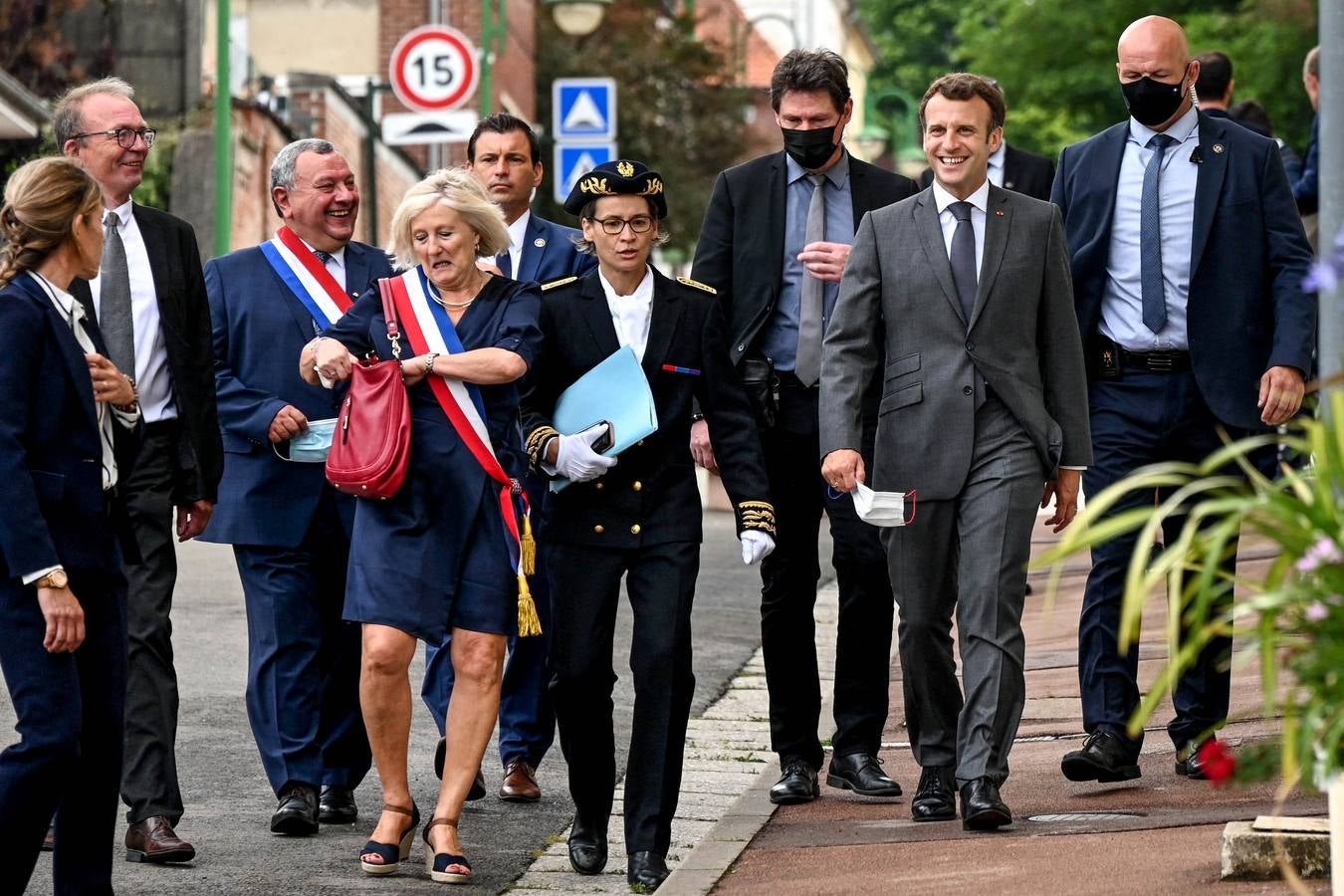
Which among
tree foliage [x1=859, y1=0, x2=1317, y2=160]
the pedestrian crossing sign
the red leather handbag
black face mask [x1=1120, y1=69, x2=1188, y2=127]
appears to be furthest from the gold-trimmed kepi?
tree foliage [x1=859, y1=0, x2=1317, y2=160]

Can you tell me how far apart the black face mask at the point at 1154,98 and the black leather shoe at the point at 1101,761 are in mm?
1939

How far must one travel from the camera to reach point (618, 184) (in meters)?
7.07

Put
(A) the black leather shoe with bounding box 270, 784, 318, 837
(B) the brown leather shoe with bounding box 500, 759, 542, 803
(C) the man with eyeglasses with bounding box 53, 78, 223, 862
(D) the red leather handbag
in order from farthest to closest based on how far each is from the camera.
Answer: (B) the brown leather shoe with bounding box 500, 759, 542, 803 → (A) the black leather shoe with bounding box 270, 784, 318, 837 → (C) the man with eyeglasses with bounding box 53, 78, 223, 862 → (D) the red leather handbag

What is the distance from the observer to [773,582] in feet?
26.5

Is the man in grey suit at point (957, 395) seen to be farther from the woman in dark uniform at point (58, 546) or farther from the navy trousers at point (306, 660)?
the woman in dark uniform at point (58, 546)

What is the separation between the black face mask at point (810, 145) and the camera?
26.1ft

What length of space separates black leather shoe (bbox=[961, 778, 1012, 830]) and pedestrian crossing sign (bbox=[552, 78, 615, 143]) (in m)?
16.0

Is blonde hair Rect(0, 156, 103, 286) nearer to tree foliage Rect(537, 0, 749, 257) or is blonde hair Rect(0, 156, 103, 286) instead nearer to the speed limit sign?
the speed limit sign

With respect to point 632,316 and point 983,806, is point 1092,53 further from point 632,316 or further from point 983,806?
point 983,806

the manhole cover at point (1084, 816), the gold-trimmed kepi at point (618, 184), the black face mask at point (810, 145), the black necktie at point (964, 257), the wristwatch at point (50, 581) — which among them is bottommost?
the manhole cover at point (1084, 816)

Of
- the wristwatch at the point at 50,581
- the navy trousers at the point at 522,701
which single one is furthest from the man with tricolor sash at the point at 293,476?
the wristwatch at the point at 50,581

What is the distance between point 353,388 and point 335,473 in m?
0.26

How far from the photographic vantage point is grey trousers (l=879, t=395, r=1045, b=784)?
281 inches

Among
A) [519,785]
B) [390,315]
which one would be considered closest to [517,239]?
[390,315]
